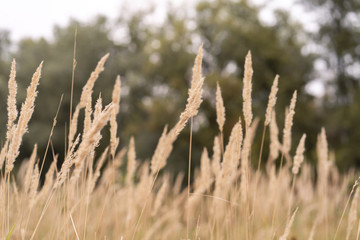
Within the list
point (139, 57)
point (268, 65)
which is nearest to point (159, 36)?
point (139, 57)

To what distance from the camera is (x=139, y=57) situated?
660 inches

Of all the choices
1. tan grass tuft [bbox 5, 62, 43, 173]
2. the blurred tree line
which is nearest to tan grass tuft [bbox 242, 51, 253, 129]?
tan grass tuft [bbox 5, 62, 43, 173]

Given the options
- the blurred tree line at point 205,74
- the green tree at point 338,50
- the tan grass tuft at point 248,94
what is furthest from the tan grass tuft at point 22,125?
the green tree at point 338,50

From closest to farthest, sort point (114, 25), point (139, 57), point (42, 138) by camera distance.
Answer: point (42, 138) → point (139, 57) → point (114, 25)

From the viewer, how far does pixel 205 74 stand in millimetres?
14156

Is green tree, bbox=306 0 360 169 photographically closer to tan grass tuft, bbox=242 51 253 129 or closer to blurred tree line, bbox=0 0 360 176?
blurred tree line, bbox=0 0 360 176

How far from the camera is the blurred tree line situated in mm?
12984

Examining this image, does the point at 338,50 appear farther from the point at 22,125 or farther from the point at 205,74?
the point at 22,125

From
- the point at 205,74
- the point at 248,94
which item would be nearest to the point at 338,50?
the point at 205,74

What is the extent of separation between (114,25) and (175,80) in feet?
25.4

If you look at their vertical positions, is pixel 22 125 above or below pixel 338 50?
below

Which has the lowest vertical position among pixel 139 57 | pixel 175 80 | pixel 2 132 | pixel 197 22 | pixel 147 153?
pixel 147 153

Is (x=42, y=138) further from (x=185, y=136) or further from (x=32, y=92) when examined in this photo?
(x=32, y=92)

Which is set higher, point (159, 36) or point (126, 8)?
point (126, 8)
